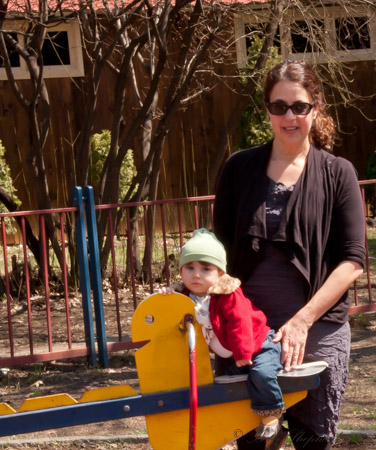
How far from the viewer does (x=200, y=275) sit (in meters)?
3.06

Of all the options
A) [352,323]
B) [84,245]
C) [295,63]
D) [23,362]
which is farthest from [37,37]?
[295,63]

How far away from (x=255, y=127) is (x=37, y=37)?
472 cm

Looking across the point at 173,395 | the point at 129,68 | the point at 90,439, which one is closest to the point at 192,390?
the point at 173,395

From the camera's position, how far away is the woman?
3.04 m

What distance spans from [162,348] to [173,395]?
0.17 m

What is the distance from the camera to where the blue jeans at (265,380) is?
297 cm

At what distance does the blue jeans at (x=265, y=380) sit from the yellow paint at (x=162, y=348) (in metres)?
0.19

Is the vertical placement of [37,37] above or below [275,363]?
above

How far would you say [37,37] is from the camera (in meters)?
7.42

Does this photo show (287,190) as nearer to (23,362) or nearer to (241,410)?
(241,410)

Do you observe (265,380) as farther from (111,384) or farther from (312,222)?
(111,384)

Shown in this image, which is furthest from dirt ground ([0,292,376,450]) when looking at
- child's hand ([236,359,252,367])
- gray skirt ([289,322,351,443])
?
child's hand ([236,359,252,367])

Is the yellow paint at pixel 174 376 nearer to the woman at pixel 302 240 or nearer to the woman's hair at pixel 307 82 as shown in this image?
the woman at pixel 302 240

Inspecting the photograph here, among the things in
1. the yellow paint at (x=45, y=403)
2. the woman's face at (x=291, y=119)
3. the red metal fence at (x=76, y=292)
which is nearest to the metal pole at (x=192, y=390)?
the yellow paint at (x=45, y=403)
